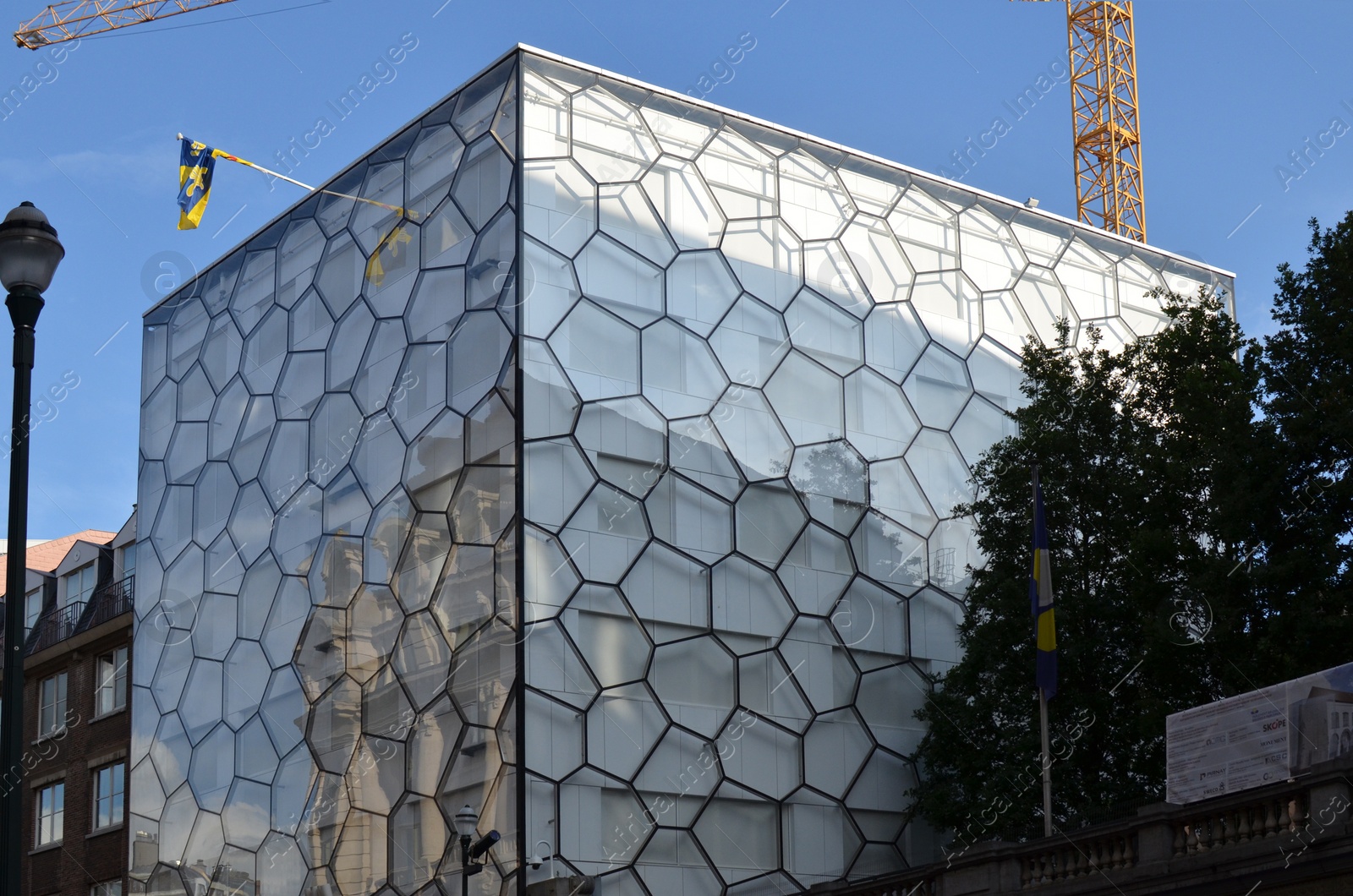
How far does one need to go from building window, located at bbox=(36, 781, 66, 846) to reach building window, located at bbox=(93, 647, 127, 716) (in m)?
2.46

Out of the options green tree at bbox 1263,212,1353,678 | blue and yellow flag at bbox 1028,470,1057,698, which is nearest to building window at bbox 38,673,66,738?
blue and yellow flag at bbox 1028,470,1057,698

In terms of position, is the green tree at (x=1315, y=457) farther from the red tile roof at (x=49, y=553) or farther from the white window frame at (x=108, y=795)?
the red tile roof at (x=49, y=553)

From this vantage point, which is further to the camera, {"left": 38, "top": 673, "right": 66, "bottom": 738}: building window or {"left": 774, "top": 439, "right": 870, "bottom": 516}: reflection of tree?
{"left": 38, "top": 673, "right": 66, "bottom": 738}: building window

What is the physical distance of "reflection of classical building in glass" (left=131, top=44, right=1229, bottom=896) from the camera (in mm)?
27750

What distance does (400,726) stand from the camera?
28.9m

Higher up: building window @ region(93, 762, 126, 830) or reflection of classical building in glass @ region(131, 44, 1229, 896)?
reflection of classical building in glass @ region(131, 44, 1229, 896)

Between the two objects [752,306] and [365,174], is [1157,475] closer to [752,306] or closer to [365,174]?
[752,306]

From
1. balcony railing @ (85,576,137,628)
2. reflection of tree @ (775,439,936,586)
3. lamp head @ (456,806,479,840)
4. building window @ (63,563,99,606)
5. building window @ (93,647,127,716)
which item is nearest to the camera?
lamp head @ (456,806,479,840)

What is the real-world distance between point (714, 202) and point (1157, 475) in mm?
10081

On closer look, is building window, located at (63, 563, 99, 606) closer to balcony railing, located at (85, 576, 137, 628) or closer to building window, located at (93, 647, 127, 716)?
balcony railing, located at (85, 576, 137, 628)

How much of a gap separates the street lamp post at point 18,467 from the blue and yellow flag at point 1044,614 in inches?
638

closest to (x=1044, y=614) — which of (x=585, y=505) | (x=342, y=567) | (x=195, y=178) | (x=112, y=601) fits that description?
(x=585, y=505)

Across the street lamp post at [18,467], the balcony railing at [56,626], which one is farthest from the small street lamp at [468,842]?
the balcony railing at [56,626]

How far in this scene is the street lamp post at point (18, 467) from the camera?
9.86m
